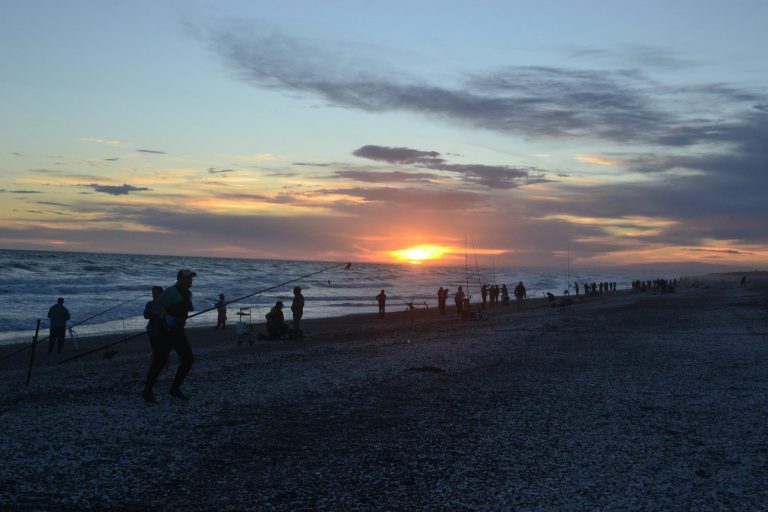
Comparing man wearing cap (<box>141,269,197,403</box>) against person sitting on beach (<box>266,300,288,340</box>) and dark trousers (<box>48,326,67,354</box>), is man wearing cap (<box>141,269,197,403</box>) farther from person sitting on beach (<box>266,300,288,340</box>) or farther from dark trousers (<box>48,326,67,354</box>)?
person sitting on beach (<box>266,300,288,340</box>)

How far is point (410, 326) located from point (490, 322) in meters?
4.44

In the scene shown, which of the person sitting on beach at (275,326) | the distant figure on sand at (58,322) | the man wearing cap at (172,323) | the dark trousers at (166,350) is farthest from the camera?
the person sitting on beach at (275,326)

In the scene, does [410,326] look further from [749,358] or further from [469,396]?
[469,396]

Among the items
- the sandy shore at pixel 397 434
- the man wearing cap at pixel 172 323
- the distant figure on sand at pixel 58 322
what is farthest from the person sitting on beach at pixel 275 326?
the man wearing cap at pixel 172 323

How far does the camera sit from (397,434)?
30.1ft

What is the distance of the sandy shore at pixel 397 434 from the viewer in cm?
673

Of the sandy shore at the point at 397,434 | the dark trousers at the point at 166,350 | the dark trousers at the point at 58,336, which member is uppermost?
the dark trousers at the point at 166,350

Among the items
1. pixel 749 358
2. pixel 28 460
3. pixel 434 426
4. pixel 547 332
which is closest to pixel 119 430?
pixel 28 460

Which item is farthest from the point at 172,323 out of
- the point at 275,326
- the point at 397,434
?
the point at 275,326

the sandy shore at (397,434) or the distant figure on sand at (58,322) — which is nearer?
the sandy shore at (397,434)

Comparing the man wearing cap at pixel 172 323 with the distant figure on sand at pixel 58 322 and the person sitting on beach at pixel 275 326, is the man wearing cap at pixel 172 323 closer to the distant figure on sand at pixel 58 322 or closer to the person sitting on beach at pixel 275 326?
the distant figure on sand at pixel 58 322

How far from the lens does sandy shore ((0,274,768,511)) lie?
6727 mm

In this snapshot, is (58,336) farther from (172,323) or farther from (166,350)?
(172,323)

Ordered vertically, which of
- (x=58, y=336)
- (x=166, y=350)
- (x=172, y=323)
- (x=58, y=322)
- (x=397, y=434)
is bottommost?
(x=397, y=434)
